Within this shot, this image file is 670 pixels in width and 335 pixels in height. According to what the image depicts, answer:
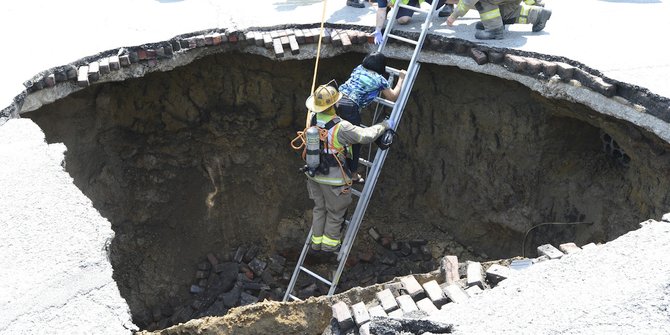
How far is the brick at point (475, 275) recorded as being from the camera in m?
4.73

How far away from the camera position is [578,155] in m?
7.57

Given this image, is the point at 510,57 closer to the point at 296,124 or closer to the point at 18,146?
the point at 296,124

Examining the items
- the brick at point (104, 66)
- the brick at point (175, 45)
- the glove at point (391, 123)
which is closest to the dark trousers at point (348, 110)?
the glove at point (391, 123)

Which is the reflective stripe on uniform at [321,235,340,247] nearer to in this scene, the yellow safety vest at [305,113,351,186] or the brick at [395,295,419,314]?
the yellow safety vest at [305,113,351,186]

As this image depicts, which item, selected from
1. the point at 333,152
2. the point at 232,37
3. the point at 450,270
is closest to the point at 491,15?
the point at 333,152

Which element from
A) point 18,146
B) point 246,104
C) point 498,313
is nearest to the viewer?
point 498,313

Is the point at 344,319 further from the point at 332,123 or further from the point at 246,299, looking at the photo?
the point at 246,299

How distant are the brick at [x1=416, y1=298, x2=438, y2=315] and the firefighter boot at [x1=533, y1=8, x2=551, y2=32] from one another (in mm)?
3939

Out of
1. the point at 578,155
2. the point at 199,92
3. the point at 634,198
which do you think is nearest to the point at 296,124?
the point at 199,92

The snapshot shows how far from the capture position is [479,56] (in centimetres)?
687

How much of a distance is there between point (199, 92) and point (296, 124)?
1387 mm

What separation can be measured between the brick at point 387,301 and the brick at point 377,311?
3cm

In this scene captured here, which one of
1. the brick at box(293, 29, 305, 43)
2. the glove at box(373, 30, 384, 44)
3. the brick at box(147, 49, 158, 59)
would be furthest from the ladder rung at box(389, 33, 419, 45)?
the brick at box(147, 49, 158, 59)

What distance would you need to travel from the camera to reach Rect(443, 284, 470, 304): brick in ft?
14.7
